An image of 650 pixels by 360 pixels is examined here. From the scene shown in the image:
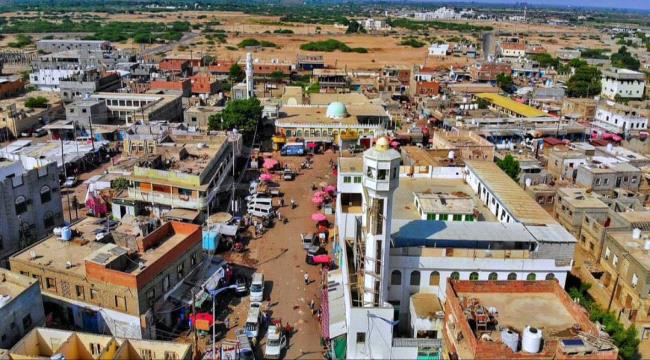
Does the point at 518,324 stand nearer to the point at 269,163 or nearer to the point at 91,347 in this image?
the point at 91,347

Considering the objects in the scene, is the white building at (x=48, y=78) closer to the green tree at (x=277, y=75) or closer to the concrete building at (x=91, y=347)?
the green tree at (x=277, y=75)

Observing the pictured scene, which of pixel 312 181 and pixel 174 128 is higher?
pixel 174 128

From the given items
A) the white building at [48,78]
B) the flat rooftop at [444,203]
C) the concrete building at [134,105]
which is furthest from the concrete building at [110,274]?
the white building at [48,78]

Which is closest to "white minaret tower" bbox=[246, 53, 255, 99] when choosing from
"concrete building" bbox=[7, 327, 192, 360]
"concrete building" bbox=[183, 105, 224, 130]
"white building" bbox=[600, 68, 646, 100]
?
"concrete building" bbox=[183, 105, 224, 130]

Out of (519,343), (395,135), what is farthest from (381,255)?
(395,135)

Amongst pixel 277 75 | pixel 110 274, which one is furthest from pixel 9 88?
pixel 110 274

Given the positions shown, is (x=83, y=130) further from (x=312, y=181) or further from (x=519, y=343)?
(x=519, y=343)
